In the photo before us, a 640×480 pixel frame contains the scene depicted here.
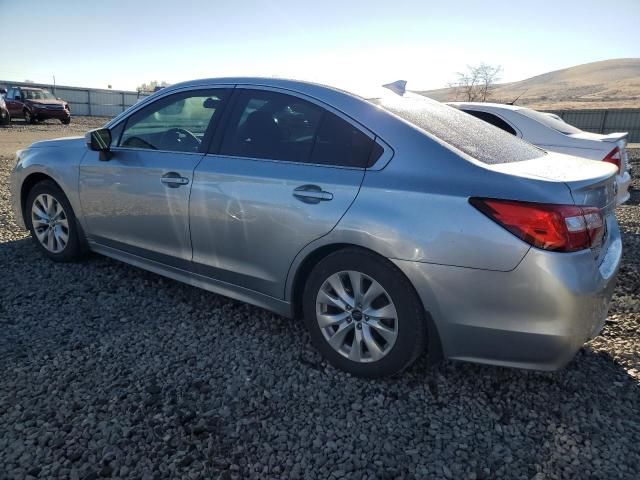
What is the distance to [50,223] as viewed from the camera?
4328 mm

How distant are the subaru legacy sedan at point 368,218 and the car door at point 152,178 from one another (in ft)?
0.05

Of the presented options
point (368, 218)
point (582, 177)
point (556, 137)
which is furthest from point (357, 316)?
point (556, 137)

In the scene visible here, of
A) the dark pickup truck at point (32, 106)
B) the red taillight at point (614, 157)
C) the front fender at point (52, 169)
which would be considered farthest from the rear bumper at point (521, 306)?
the dark pickup truck at point (32, 106)

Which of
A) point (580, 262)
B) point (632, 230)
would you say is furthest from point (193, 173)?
point (632, 230)

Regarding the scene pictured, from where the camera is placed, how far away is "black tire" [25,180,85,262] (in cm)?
416

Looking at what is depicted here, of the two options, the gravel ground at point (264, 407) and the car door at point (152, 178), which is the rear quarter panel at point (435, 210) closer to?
the gravel ground at point (264, 407)

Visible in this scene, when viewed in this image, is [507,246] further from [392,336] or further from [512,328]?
[392,336]

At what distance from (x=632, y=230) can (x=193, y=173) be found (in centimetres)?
516

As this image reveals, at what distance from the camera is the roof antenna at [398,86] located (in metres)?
3.42

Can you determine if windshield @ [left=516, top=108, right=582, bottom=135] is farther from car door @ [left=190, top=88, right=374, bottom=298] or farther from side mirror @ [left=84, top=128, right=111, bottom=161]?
side mirror @ [left=84, top=128, right=111, bottom=161]

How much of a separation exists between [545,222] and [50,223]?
408 centimetres

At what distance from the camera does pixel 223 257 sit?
3.15 m

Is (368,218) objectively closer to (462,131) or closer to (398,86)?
(462,131)

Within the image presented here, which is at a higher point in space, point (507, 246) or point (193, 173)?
point (193, 173)
